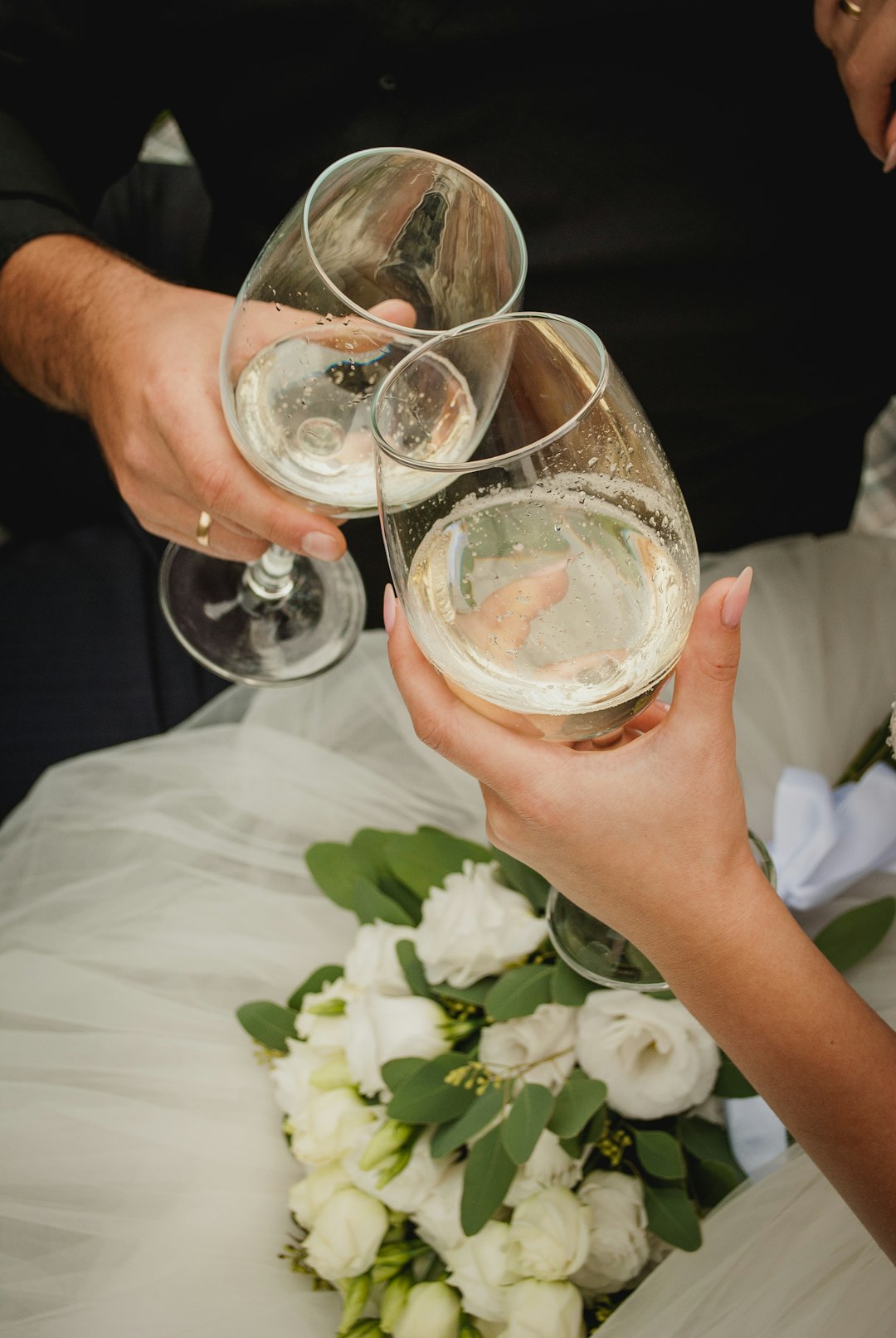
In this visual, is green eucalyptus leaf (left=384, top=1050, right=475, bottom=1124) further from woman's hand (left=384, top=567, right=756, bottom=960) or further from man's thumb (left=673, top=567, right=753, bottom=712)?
man's thumb (left=673, top=567, right=753, bottom=712)

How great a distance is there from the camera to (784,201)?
1100 millimetres

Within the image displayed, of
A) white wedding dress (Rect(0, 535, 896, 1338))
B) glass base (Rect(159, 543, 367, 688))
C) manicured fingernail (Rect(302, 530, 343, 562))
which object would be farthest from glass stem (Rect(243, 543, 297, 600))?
manicured fingernail (Rect(302, 530, 343, 562))

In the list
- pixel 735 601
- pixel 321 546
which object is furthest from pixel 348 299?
pixel 735 601

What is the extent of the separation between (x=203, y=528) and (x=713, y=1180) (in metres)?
0.69

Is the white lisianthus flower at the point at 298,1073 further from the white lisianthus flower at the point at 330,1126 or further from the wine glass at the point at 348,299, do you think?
the wine glass at the point at 348,299

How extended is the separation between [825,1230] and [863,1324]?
0.06 m

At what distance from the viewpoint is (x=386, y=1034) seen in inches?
29.6

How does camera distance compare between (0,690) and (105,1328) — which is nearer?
(105,1328)

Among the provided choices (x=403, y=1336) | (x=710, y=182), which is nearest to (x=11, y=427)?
(x=710, y=182)

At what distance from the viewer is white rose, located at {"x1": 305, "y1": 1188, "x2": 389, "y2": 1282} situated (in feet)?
2.32

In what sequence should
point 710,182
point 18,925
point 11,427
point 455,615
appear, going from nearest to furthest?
point 455,615, point 18,925, point 710,182, point 11,427

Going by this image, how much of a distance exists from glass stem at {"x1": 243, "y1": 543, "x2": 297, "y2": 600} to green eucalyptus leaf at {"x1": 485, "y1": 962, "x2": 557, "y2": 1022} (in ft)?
1.97

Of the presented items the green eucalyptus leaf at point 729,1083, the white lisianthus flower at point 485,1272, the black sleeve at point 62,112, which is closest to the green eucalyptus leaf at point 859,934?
the green eucalyptus leaf at point 729,1083

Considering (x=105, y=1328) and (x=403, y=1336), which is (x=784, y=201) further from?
(x=105, y=1328)
